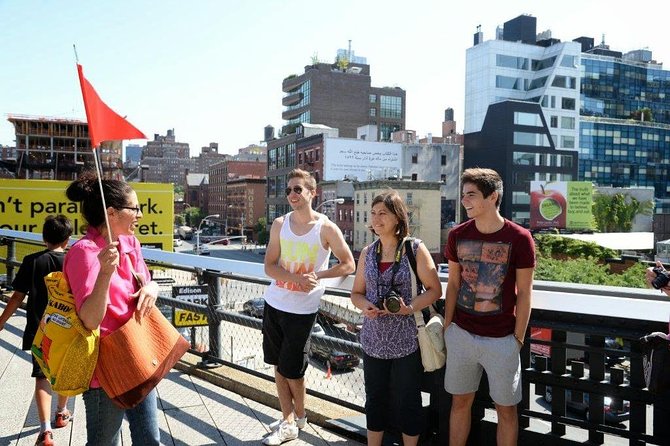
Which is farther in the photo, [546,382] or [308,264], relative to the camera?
[308,264]

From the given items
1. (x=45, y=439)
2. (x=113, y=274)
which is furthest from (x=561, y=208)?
(x=113, y=274)

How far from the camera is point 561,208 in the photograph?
7750 centimetres

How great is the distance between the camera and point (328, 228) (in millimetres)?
4004

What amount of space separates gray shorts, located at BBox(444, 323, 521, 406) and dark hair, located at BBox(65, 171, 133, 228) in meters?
1.90

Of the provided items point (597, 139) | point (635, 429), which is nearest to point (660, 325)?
point (635, 429)

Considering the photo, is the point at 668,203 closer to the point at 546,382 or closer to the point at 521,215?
the point at 521,215

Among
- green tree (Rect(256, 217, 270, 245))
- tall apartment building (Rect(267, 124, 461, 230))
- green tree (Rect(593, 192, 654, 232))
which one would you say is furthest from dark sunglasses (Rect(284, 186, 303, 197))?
green tree (Rect(593, 192, 654, 232))

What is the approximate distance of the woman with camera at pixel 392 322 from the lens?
135 inches

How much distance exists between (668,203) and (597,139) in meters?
21.1

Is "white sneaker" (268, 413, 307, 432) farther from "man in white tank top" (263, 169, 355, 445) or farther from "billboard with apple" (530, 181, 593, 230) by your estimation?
"billboard with apple" (530, 181, 593, 230)

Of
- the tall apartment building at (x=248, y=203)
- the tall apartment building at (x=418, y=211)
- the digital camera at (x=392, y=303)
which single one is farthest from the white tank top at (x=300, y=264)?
the tall apartment building at (x=248, y=203)

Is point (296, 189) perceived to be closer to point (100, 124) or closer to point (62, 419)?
point (100, 124)

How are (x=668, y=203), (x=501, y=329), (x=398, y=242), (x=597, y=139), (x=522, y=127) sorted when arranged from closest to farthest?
(x=501, y=329)
(x=398, y=242)
(x=522, y=127)
(x=597, y=139)
(x=668, y=203)

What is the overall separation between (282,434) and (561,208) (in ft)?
261
